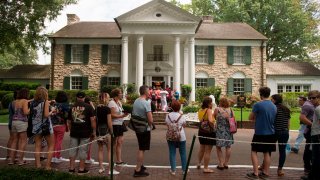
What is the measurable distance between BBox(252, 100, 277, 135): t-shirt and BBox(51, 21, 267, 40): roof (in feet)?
73.6

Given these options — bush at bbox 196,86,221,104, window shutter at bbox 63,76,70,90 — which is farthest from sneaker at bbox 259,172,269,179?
window shutter at bbox 63,76,70,90

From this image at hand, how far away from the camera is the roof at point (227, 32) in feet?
96.1

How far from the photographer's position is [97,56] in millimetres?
29281

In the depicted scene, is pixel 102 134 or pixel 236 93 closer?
pixel 102 134

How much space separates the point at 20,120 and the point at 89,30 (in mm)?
23994

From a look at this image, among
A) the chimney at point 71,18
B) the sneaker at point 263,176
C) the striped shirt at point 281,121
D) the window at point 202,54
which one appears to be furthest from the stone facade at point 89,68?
the sneaker at point 263,176

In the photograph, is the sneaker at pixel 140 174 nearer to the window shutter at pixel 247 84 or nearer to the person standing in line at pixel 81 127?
the person standing in line at pixel 81 127

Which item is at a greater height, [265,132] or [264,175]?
[265,132]

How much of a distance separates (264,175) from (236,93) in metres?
22.5

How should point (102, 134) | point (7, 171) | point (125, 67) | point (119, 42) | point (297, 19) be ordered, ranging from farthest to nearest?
point (297, 19) → point (119, 42) → point (125, 67) → point (102, 134) → point (7, 171)

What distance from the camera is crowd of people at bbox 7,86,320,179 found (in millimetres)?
7098

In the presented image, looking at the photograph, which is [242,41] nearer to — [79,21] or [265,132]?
[79,21]

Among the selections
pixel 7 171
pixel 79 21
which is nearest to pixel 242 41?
pixel 79 21

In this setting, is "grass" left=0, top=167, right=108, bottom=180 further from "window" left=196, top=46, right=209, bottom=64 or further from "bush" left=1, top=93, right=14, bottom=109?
"window" left=196, top=46, right=209, bottom=64
